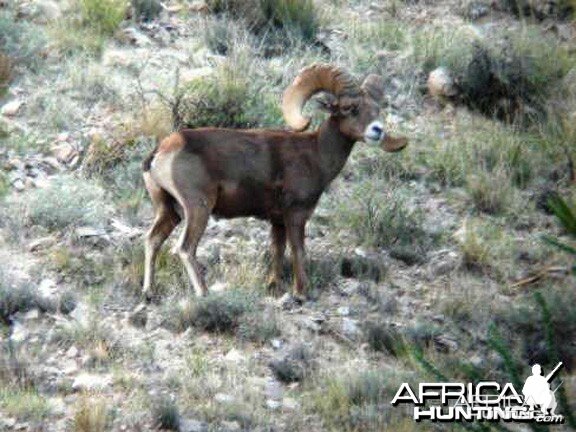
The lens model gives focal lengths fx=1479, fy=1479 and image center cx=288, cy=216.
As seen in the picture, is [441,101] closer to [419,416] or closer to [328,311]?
[328,311]

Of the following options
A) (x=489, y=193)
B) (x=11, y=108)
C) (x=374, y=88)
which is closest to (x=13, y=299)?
(x=374, y=88)

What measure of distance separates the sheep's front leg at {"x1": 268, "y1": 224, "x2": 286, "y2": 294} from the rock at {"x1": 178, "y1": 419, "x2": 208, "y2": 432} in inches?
96.7

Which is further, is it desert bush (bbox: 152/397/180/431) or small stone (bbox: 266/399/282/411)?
small stone (bbox: 266/399/282/411)

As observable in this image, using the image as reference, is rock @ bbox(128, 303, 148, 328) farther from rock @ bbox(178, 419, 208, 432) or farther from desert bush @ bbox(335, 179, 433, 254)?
desert bush @ bbox(335, 179, 433, 254)

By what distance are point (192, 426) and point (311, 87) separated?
3.67m

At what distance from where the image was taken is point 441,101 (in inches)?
664

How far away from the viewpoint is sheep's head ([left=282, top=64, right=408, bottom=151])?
41.8 ft

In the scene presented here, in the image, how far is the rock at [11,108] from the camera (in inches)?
592

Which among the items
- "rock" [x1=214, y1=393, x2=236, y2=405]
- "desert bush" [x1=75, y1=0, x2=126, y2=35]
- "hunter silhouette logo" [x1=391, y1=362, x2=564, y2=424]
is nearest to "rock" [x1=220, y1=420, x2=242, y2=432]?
"rock" [x1=214, y1=393, x2=236, y2=405]

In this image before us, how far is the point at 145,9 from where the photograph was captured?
17.2 metres

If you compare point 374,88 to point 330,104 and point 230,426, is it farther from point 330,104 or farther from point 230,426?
point 230,426

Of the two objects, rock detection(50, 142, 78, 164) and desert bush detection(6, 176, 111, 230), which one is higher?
desert bush detection(6, 176, 111, 230)

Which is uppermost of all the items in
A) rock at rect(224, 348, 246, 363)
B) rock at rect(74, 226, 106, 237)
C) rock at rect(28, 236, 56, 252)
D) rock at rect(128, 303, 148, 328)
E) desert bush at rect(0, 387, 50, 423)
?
desert bush at rect(0, 387, 50, 423)

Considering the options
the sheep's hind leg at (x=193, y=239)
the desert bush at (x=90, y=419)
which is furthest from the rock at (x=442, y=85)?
the desert bush at (x=90, y=419)
